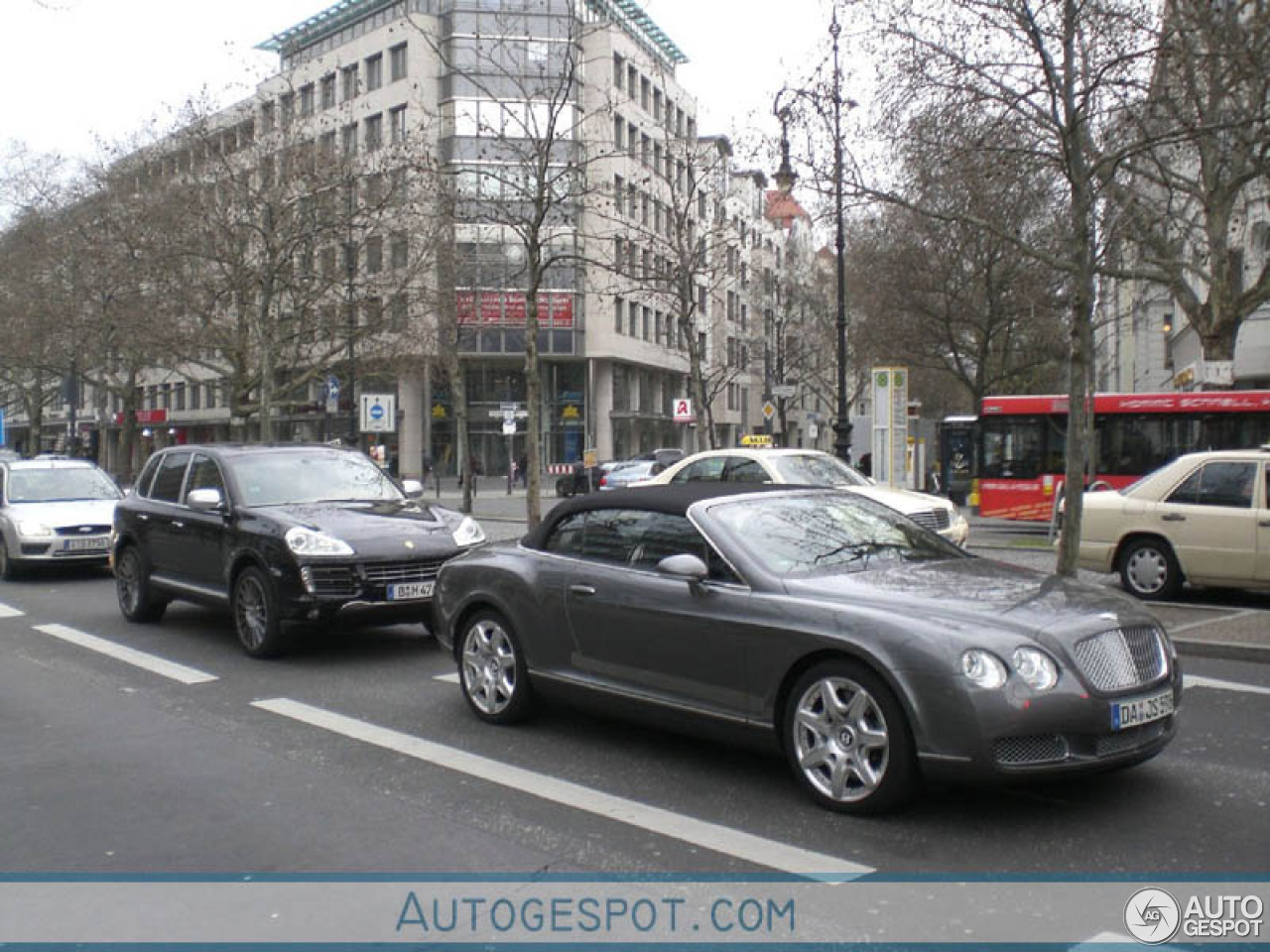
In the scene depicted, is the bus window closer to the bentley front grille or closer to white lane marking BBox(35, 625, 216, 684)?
white lane marking BBox(35, 625, 216, 684)

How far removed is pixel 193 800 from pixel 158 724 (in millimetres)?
1769

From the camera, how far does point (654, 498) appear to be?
6.18 meters

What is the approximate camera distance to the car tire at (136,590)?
10.9 meters

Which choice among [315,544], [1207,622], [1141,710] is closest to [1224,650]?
[1207,622]

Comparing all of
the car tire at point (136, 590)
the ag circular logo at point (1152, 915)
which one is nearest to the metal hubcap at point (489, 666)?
the ag circular logo at point (1152, 915)

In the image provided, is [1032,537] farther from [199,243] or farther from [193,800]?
[199,243]

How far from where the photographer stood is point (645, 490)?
6.29m

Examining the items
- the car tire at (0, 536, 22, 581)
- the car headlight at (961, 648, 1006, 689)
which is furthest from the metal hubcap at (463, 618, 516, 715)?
the car tire at (0, 536, 22, 581)

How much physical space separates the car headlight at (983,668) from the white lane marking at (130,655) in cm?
571

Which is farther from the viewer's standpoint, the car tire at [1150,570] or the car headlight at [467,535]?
the car tire at [1150,570]

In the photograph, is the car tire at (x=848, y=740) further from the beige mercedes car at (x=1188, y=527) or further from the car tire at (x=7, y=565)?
the car tire at (x=7, y=565)

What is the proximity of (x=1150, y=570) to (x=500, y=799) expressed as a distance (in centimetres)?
883

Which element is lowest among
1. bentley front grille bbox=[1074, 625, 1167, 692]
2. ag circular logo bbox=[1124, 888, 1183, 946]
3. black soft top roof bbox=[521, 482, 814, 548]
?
ag circular logo bbox=[1124, 888, 1183, 946]

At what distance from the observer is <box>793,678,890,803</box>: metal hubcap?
4789mm
